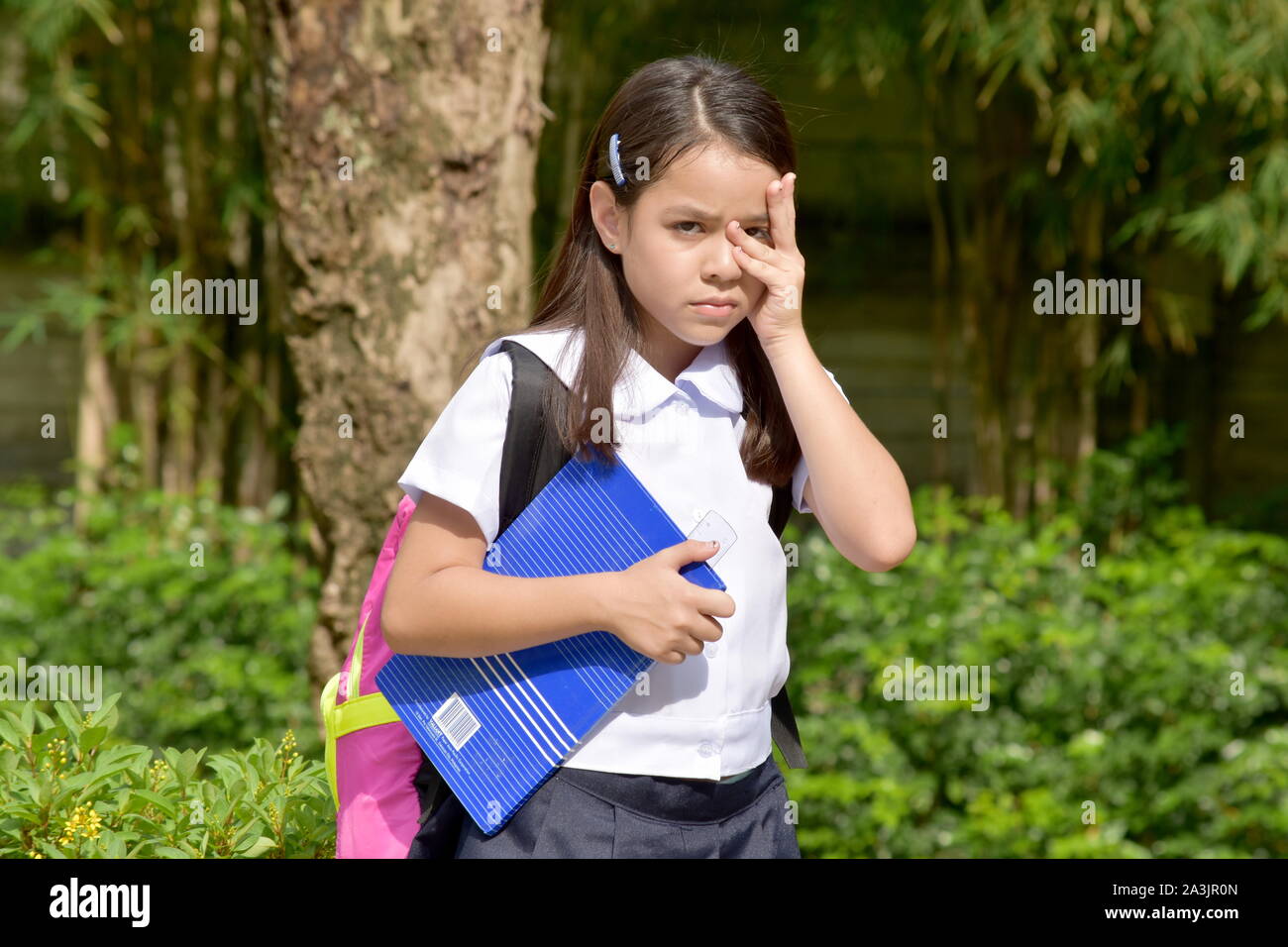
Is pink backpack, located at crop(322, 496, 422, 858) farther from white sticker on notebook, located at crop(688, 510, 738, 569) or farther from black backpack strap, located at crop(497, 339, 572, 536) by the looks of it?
white sticker on notebook, located at crop(688, 510, 738, 569)

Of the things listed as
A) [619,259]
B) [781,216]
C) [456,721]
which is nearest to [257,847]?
[456,721]

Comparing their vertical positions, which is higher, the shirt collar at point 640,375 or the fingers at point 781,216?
the fingers at point 781,216

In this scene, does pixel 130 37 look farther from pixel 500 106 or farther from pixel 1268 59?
pixel 1268 59

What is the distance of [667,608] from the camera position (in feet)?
3.65

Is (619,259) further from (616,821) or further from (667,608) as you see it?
(616,821)

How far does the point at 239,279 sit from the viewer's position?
4613 mm

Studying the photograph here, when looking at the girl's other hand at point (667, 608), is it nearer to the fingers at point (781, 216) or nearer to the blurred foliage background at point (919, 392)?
the fingers at point (781, 216)

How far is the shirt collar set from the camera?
124 centimetres

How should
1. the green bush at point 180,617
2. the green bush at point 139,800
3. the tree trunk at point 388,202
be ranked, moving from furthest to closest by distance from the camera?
the green bush at point 180,617 < the tree trunk at point 388,202 < the green bush at point 139,800

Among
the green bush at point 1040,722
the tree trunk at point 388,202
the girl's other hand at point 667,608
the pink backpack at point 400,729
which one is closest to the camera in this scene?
the girl's other hand at point 667,608

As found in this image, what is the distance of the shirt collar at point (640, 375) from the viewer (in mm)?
1236

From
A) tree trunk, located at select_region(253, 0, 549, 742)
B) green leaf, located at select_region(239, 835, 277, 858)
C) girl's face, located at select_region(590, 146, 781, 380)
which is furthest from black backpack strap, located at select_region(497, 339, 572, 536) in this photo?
tree trunk, located at select_region(253, 0, 549, 742)

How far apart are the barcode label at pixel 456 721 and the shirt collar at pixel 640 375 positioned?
32cm

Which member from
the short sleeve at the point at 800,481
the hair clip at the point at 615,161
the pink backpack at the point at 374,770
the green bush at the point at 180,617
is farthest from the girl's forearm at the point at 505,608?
the green bush at the point at 180,617
